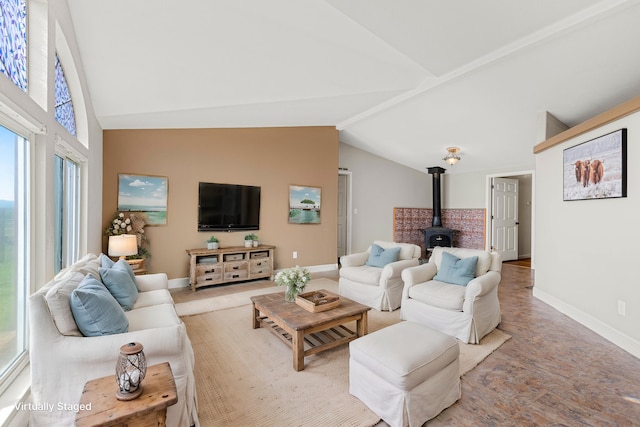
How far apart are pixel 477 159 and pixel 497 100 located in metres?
2.73

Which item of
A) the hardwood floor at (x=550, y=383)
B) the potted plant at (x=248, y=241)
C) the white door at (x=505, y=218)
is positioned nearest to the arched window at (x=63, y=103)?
the potted plant at (x=248, y=241)

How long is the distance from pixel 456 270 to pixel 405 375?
181 cm

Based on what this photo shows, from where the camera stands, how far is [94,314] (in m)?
1.67

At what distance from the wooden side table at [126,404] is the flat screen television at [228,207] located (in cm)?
361

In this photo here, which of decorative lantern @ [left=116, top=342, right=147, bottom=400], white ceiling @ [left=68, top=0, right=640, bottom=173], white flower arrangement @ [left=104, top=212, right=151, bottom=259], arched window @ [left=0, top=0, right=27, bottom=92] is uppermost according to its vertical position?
white ceiling @ [left=68, top=0, right=640, bottom=173]

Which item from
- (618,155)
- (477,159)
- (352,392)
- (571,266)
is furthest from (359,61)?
(477,159)

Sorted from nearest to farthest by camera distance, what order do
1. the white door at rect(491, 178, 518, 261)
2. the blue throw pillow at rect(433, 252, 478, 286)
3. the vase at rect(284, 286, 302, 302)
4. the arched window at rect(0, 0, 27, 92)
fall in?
the arched window at rect(0, 0, 27, 92)
the vase at rect(284, 286, 302, 302)
the blue throw pillow at rect(433, 252, 478, 286)
the white door at rect(491, 178, 518, 261)

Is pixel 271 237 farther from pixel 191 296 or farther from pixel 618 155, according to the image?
pixel 618 155

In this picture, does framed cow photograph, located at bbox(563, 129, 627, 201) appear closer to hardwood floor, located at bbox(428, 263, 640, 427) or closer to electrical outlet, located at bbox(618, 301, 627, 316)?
electrical outlet, located at bbox(618, 301, 627, 316)

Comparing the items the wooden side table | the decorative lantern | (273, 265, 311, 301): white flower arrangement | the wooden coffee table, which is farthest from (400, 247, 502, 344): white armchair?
the decorative lantern

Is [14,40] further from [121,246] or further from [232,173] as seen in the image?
[232,173]

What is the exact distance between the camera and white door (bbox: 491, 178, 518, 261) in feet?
22.9

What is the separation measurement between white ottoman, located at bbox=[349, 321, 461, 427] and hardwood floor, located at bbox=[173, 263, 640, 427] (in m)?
0.15

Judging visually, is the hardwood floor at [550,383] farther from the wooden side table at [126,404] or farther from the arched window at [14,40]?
the arched window at [14,40]
